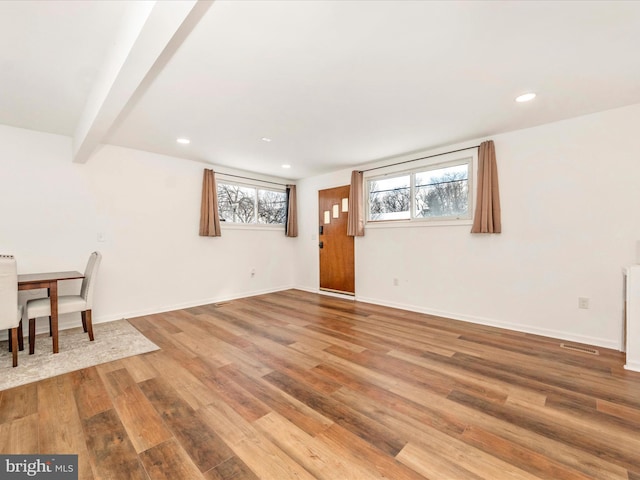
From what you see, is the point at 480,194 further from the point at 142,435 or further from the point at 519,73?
the point at 142,435

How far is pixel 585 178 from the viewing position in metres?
2.98

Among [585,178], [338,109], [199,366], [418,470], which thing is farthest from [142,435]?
[585,178]

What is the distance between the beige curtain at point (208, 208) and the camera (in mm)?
4656

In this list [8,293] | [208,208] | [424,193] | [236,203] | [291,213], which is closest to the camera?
[8,293]

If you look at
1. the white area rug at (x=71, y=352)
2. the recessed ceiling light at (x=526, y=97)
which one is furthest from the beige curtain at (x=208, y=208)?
the recessed ceiling light at (x=526, y=97)

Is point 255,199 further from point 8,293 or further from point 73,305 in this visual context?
point 8,293

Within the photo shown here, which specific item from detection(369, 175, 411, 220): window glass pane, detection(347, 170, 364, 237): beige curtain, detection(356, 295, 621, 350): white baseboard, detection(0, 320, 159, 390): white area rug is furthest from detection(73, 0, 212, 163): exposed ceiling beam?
detection(356, 295, 621, 350): white baseboard

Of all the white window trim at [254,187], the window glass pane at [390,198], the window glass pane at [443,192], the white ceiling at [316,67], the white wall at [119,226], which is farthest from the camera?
the white window trim at [254,187]

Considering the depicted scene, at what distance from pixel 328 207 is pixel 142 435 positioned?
4490mm

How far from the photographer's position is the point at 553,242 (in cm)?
317

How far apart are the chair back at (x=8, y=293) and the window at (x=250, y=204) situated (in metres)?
2.87

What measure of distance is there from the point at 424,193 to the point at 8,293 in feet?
15.9

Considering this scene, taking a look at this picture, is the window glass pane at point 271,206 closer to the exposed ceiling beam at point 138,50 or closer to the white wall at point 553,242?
the white wall at point 553,242

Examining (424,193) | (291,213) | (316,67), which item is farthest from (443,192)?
(291,213)
